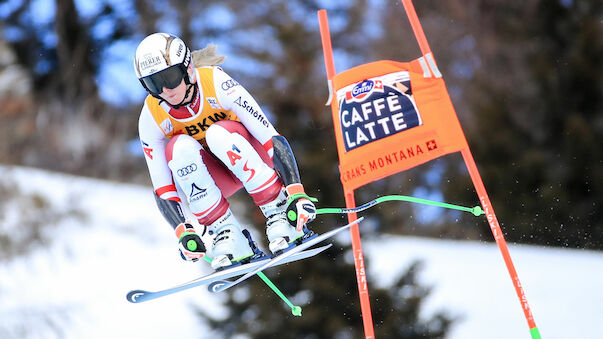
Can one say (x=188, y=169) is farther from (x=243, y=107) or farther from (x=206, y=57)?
(x=206, y=57)

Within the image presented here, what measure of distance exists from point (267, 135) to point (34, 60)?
40.1 feet

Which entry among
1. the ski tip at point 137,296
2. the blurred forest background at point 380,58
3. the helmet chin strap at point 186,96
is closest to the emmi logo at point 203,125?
the helmet chin strap at point 186,96

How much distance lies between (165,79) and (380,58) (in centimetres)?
1092

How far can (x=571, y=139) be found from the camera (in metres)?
10.9

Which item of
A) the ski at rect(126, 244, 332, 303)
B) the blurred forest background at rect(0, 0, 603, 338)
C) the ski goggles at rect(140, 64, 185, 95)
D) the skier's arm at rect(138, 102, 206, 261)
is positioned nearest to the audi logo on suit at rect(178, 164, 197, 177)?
the skier's arm at rect(138, 102, 206, 261)

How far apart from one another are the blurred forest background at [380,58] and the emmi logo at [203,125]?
11.3 feet

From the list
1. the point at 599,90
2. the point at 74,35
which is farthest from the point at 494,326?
Answer: the point at 74,35

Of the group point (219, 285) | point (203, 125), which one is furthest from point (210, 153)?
point (219, 285)

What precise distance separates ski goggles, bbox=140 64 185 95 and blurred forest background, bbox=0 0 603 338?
12.0 feet

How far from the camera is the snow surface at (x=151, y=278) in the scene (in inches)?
396

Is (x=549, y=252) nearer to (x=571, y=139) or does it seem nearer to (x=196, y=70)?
(x=571, y=139)

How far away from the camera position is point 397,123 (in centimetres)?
473

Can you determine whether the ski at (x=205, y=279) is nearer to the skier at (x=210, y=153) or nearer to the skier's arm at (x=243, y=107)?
the skier at (x=210, y=153)

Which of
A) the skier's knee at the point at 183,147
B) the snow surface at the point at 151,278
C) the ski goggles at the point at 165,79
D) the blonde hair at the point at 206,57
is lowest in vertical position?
the snow surface at the point at 151,278
